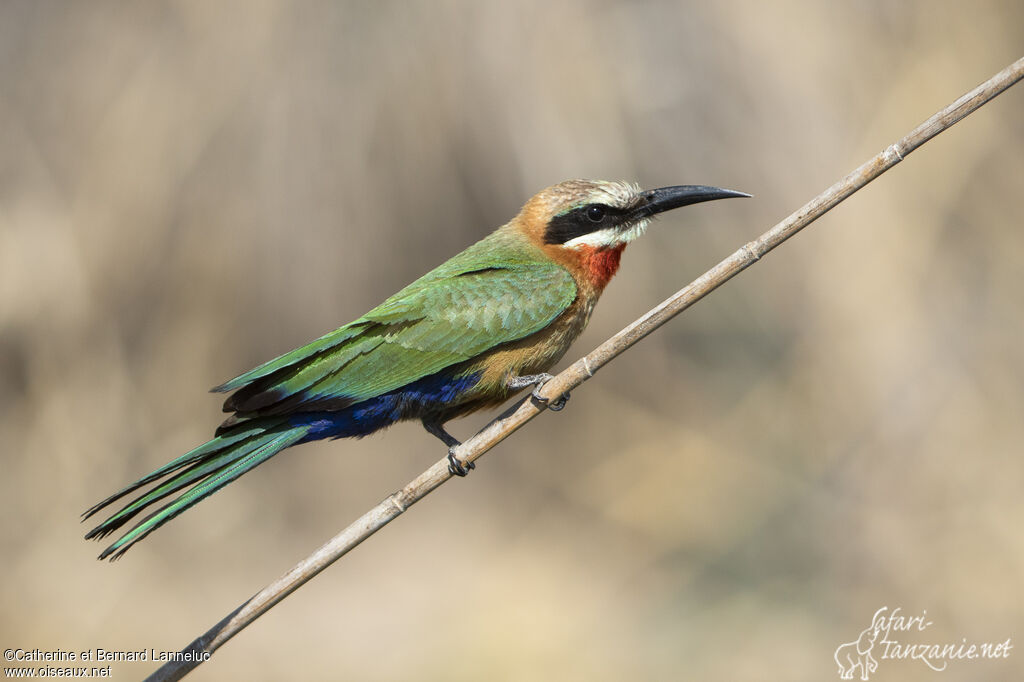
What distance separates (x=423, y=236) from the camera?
6031mm

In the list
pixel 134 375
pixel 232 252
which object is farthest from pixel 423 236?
pixel 134 375

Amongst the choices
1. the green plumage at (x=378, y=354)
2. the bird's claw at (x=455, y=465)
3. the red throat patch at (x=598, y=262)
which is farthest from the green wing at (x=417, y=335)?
the bird's claw at (x=455, y=465)

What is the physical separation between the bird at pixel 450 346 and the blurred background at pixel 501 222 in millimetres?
2085

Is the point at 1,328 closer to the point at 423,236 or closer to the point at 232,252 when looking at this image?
the point at 232,252

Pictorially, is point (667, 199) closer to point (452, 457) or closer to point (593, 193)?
point (593, 193)

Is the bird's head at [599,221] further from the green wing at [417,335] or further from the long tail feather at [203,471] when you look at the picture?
the long tail feather at [203,471]

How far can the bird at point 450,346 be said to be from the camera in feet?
8.85

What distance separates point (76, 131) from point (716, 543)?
4.47 m

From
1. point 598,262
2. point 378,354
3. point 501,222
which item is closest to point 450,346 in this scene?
point 378,354

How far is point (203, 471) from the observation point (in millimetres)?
2584

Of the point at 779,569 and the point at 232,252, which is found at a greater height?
the point at 232,252

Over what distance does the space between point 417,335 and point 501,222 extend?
2837mm

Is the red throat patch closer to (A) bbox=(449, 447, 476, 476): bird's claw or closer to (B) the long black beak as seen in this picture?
(B) the long black beak

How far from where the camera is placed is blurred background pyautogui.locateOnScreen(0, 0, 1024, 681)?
5590 mm
